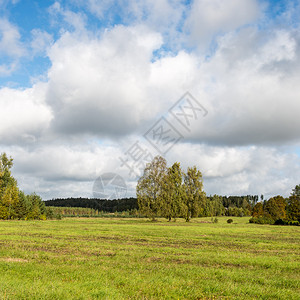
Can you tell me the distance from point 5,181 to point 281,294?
89.7 meters

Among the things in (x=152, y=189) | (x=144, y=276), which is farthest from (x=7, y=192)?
(x=144, y=276)

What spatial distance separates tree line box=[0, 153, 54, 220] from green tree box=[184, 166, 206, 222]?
4834 centimetres

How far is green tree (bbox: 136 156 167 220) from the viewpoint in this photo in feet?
252

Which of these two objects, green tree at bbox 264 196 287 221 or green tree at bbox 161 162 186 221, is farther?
green tree at bbox 264 196 287 221

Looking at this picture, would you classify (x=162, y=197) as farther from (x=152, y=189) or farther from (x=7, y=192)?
(x=7, y=192)

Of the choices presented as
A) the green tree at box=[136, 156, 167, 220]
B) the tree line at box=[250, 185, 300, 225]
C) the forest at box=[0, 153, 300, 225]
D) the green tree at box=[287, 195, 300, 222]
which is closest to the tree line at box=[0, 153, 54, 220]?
the forest at box=[0, 153, 300, 225]

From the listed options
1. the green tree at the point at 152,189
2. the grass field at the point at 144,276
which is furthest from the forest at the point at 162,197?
the grass field at the point at 144,276

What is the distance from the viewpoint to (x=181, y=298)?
9.85m

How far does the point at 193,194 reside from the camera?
83312mm

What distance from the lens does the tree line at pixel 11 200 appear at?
81812mm

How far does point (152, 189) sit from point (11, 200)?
41325mm

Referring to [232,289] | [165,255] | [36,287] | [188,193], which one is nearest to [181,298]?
[232,289]

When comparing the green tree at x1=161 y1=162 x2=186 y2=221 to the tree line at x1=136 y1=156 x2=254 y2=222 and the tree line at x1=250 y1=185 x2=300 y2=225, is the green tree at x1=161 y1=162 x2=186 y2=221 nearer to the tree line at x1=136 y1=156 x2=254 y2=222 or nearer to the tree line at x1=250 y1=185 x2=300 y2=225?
the tree line at x1=136 y1=156 x2=254 y2=222

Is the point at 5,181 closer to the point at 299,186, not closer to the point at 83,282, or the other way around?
the point at 83,282
